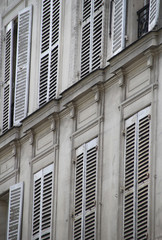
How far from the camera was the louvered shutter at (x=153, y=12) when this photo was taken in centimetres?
2800

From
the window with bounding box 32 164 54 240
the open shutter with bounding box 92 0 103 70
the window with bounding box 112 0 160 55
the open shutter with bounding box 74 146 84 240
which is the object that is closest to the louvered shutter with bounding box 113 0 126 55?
the window with bounding box 112 0 160 55

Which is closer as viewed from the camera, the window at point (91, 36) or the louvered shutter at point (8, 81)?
the window at point (91, 36)

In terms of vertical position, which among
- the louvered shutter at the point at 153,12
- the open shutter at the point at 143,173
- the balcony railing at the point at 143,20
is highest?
the balcony railing at the point at 143,20

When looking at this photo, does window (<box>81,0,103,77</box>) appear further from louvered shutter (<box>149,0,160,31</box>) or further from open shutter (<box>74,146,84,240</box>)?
louvered shutter (<box>149,0,160,31</box>)

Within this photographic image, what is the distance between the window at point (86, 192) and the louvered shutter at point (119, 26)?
227 cm

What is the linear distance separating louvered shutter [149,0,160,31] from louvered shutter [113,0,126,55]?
1120 mm

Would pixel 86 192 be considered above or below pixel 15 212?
below

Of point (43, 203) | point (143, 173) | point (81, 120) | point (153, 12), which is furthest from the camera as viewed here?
point (43, 203)

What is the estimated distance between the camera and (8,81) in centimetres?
3497

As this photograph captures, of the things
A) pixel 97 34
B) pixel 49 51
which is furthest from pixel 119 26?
pixel 49 51

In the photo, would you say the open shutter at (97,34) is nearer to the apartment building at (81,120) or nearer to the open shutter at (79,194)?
the apartment building at (81,120)

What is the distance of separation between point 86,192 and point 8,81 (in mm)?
6600

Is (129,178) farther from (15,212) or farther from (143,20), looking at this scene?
(15,212)

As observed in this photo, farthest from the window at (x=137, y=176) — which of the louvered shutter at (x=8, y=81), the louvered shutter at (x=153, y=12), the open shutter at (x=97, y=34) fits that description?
the louvered shutter at (x=8, y=81)
